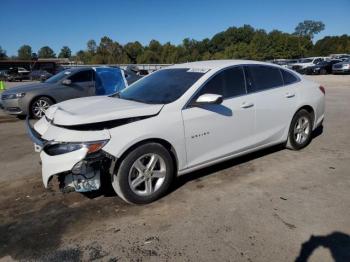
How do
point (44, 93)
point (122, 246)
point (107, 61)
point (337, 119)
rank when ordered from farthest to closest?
point (107, 61) < point (44, 93) < point (337, 119) < point (122, 246)

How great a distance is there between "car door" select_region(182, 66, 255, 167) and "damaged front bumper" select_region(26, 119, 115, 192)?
1.14 meters

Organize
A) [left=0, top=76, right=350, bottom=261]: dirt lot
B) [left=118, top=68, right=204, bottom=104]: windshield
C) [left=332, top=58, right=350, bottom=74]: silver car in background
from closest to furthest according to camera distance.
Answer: [left=0, top=76, right=350, bottom=261]: dirt lot
[left=118, top=68, right=204, bottom=104]: windshield
[left=332, top=58, right=350, bottom=74]: silver car in background

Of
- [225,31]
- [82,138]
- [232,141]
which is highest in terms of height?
[225,31]

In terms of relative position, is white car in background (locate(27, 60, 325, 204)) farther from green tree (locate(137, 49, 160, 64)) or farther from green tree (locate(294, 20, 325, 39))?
green tree (locate(294, 20, 325, 39))

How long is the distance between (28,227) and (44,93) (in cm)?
721

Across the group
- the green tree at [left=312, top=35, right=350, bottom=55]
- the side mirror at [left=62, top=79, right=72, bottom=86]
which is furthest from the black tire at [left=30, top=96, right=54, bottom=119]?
the green tree at [left=312, top=35, right=350, bottom=55]

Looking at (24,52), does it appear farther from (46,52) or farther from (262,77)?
(262,77)

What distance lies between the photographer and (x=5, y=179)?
17.0 feet

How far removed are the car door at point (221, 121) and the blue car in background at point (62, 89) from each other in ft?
18.2

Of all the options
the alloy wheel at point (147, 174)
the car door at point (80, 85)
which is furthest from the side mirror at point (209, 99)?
the car door at point (80, 85)

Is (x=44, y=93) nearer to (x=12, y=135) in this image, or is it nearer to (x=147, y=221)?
(x=12, y=135)

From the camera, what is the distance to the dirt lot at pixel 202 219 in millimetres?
3211

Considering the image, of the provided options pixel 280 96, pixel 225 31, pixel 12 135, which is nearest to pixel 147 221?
pixel 280 96

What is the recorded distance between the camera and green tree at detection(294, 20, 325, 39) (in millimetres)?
135500
